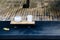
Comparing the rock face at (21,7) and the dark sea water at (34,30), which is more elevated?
the rock face at (21,7)

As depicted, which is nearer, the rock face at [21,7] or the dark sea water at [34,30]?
the dark sea water at [34,30]

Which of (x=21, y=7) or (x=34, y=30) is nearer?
(x=34, y=30)

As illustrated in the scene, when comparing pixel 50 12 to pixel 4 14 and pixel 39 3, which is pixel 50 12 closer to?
pixel 39 3

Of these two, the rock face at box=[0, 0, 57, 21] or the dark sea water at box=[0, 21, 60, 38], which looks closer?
the dark sea water at box=[0, 21, 60, 38]

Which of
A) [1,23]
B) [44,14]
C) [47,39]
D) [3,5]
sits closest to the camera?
[47,39]

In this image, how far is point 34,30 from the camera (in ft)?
6.41

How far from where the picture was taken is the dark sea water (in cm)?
183

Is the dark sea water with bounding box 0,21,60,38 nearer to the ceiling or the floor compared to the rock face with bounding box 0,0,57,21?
nearer to the floor

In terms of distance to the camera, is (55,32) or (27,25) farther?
(27,25)

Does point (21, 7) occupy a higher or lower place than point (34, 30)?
higher

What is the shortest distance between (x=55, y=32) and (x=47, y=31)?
0.31 feet

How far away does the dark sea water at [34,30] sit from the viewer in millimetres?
1830

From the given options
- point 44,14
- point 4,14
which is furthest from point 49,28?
point 4,14

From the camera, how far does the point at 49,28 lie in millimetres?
2041
